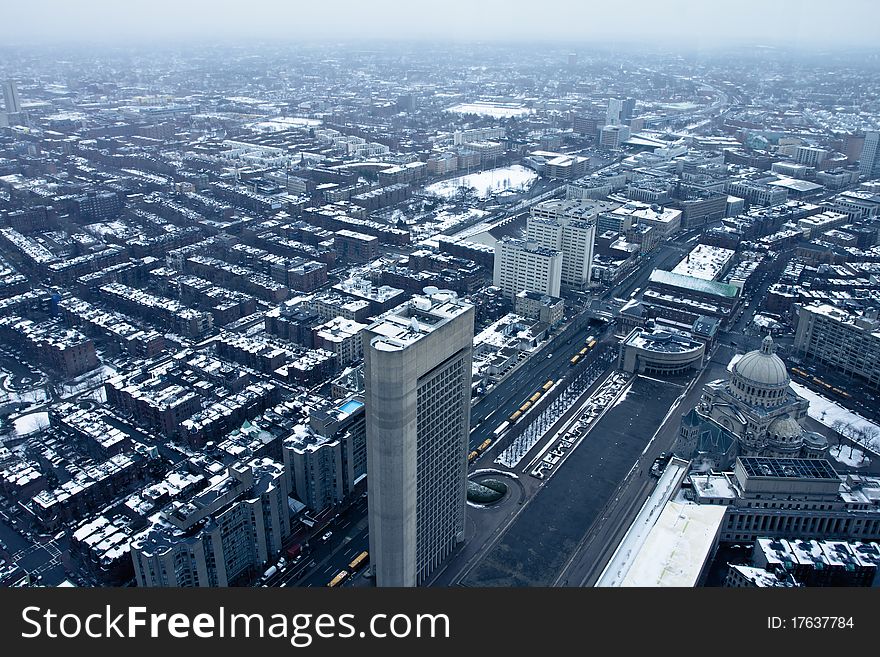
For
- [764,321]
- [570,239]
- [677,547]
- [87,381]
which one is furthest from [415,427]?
[570,239]

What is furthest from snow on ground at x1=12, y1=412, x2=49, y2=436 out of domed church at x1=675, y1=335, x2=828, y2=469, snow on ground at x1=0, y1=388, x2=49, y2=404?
domed church at x1=675, y1=335, x2=828, y2=469

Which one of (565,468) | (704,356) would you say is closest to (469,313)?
(565,468)

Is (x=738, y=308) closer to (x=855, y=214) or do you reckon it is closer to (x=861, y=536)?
(x=861, y=536)

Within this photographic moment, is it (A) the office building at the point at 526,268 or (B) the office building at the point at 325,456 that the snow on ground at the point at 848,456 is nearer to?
(A) the office building at the point at 526,268

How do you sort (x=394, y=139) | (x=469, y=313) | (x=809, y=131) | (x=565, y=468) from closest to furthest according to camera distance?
(x=469, y=313) → (x=565, y=468) → (x=394, y=139) → (x=809, y=131)

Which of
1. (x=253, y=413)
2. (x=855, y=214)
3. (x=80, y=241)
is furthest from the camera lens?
(x=855, y=214)

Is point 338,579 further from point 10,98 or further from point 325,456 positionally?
point 10,98
